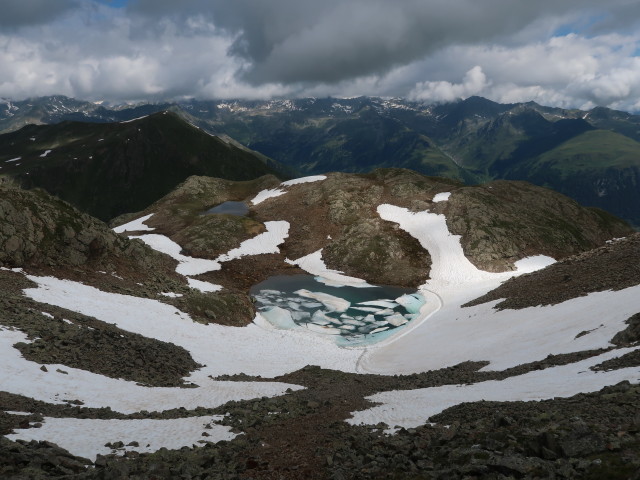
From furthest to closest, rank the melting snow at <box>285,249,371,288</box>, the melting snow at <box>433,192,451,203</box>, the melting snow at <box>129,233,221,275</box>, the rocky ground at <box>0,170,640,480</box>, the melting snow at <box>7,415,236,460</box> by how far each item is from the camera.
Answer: the melting snow at <box>433,192,451,203</box>, the melting snow at <box>285,249,371,288</box>, the melting snow at <box>129,233,221,275</box>, the melting snow at <box>7,415,236,460</box>, the rocky ground at <box>0,170,640,480</box>

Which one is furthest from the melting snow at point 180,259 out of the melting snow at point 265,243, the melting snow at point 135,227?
the melting snow at point 135,227

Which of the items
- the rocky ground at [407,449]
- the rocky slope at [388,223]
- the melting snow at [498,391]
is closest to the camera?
the rocky ground at [407,449]

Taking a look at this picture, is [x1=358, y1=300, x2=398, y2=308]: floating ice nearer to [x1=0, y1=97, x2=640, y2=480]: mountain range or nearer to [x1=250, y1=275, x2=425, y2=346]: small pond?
[x1=250, y1=275, x2=425, y2=346]: small pond

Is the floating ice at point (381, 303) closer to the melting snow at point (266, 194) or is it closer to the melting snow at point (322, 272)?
the melting snow at point (322, 272)

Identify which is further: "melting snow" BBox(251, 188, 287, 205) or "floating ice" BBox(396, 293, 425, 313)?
"melting snow" BBox(251, 188, 287, 205)

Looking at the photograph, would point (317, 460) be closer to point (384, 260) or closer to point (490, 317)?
point (490, 317)

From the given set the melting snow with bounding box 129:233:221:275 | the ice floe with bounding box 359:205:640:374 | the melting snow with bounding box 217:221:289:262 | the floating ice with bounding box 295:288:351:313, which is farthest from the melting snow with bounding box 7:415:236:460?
the melting snow with bounding box 217:221:289:262

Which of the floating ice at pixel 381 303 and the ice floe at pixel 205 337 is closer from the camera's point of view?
the ice floe at pixel 205 337

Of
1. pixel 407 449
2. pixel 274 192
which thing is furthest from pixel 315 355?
pixel 274 192
